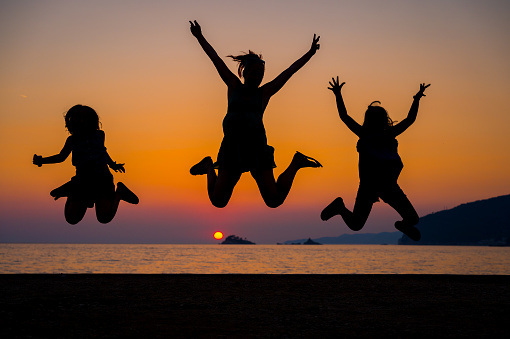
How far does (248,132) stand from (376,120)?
2230 mm

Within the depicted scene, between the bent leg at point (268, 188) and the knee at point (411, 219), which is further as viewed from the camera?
the knee at point (411, 219)

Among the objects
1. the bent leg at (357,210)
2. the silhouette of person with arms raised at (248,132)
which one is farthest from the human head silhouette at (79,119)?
the bent leg at (357,210)

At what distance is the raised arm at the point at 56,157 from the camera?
1016 centimetres

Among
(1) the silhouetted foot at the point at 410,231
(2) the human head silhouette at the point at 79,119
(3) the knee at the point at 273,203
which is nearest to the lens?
(3) the knee at the point at 273,203

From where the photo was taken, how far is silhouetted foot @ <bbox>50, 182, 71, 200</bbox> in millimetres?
10773

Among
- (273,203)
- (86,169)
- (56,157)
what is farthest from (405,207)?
(56,157)

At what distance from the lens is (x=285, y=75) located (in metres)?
9.50

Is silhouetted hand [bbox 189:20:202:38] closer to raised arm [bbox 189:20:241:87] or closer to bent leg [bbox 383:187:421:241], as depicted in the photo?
raised arm [bbox 189:20:241:87]

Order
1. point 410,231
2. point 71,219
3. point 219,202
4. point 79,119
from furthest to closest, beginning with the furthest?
1. point 71,219
2. point 79,119
3. point 410,231
4. point 219,202

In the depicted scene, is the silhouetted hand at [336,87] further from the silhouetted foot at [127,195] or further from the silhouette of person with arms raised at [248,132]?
the silhouetted foot at [127,195]

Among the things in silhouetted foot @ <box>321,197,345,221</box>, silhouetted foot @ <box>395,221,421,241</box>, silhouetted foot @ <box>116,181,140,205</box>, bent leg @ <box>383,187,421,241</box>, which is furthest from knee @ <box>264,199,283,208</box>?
silhouetted foot @ <box>116,181,140,205</box>
